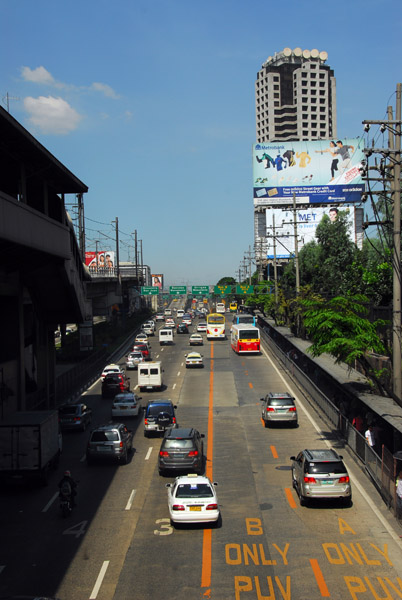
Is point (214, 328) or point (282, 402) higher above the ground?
point (214, 328)

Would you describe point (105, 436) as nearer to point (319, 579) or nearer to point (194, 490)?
point (194, 490)

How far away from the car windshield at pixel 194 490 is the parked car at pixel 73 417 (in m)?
16.0

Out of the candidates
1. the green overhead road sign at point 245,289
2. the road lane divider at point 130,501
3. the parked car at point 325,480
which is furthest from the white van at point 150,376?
the green overhead road sign at point 245,289

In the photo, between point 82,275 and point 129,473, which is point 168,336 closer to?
point 82,275

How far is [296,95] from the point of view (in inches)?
7569

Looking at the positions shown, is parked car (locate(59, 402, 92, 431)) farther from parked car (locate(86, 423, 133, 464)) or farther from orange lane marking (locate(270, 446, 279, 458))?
orange lane marking (locate(270, 446, 279, 458))

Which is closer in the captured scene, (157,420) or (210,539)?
(210,539)

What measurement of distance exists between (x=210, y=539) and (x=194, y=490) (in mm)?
1461

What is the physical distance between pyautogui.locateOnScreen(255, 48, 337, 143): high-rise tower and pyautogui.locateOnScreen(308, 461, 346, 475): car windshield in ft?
599

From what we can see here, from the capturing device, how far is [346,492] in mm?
19141

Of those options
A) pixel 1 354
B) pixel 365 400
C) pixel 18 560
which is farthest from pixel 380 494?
pixel 1 354

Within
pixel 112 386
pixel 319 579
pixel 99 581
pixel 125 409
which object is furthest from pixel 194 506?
pixel 112 386

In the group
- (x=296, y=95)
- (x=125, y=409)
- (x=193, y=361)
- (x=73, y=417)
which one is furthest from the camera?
(x=296, y=95)

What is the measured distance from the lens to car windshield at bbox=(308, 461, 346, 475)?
19141mm
